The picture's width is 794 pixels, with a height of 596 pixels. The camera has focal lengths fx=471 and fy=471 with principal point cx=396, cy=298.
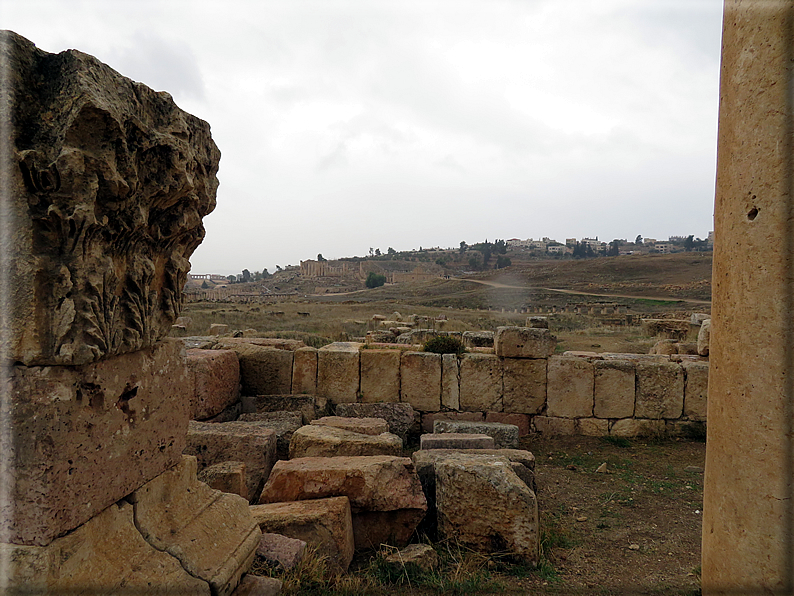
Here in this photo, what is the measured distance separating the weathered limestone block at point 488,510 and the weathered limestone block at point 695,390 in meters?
4.64

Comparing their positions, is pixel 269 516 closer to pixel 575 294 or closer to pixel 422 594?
pixel 422 594

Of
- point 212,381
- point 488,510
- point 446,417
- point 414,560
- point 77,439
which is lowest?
point 446,417

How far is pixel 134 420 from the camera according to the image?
261cm

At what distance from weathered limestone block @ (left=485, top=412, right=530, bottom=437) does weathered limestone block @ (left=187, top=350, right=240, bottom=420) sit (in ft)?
12.9

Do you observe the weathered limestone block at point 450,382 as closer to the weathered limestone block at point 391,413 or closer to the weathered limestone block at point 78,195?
the weathered limestone block at point 391,413

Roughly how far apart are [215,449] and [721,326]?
14.6ft

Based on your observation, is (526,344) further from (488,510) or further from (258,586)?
(258,586)

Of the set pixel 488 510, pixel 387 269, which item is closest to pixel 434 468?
pixel 488 510

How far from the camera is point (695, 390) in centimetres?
720

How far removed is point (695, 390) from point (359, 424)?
5.22 meters

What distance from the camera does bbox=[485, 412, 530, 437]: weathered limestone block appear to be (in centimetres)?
739

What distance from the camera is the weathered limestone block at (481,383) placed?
24.4 ft

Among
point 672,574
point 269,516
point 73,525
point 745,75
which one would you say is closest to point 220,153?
point 73,525

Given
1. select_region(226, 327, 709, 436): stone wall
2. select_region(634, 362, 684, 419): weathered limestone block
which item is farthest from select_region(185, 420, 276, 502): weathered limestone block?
select_region(634, 362, 684, 419): weathered limestone block
